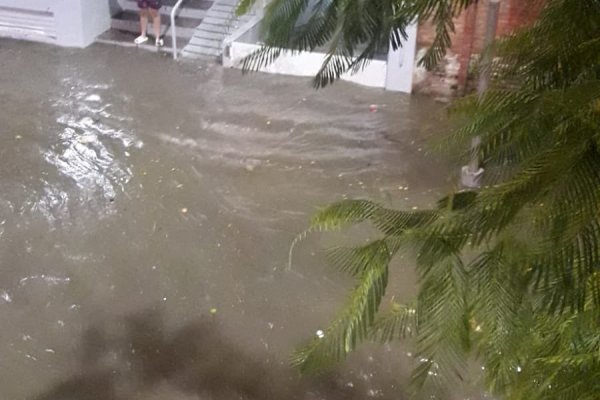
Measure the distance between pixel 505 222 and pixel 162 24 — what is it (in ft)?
22.5

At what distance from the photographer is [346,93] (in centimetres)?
573

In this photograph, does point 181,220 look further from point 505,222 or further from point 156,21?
point 156,21

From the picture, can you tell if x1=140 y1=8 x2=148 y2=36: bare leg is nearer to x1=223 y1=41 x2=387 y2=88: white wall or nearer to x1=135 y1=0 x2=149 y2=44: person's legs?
x1=135 y1=0 x2=149 y2=44: person's legs

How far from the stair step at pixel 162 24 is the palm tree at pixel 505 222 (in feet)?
20.0

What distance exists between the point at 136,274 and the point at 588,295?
3.09 metres

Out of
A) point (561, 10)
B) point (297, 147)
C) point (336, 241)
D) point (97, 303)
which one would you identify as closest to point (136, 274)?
point (97, 303)

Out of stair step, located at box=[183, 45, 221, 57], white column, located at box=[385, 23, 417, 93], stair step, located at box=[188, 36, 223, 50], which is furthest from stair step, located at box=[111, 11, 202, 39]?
white column, located at box=[385, 23, 417, 93]

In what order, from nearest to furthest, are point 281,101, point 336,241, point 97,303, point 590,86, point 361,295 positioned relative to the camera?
point 590,86 < point 361,295 < point 97,303 < point 336,241 < point 281,101

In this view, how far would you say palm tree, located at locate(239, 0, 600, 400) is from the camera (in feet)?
2.57

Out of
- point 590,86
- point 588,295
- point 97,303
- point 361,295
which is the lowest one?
point 97,303

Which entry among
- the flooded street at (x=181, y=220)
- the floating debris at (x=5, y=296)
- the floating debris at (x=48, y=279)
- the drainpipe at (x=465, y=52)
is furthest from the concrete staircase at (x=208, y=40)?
the floating debris at (x=5, y=296)

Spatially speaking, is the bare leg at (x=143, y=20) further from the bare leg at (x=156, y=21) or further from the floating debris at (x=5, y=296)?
the floating debris at (x=5, y=296)

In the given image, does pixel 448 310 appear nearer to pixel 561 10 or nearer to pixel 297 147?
Result: pixel 561 10

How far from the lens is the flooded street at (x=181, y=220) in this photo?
3.03 metres
